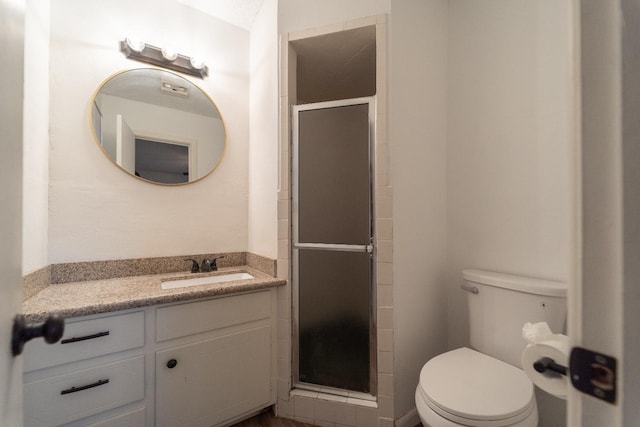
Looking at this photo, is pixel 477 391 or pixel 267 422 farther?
→ pixel 267 422

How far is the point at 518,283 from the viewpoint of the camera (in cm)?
126

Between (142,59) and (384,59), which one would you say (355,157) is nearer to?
(384,59)

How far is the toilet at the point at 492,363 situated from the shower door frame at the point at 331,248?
1.15ft

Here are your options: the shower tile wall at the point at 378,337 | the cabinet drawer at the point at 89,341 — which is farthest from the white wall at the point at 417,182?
the cabinet drawer at the point at 89,341

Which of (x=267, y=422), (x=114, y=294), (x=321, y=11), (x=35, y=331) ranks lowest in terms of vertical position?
(x=267, y=422)

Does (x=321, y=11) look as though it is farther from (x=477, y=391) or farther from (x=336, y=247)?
(x=477, y=391)

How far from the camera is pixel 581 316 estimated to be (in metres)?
0.34

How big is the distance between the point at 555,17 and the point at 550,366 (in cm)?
170

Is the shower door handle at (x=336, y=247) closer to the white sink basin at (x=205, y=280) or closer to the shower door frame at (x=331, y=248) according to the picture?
the shower door frame at (x=331, y=248)

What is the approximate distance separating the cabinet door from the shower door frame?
0.64ft

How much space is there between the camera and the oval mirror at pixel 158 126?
1548 mm

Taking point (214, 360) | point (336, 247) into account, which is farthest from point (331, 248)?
point (214, 360)

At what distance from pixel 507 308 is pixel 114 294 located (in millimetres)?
1967

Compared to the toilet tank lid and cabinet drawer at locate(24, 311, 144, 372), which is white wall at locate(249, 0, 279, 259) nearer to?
cabinet drawer at locate(24, 311, 144, 372)
